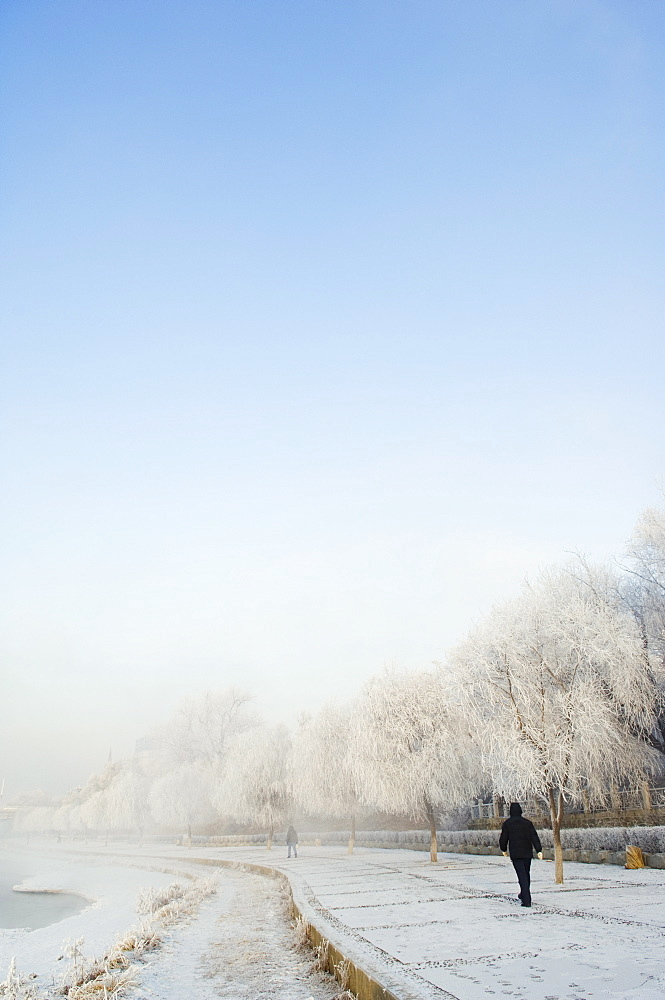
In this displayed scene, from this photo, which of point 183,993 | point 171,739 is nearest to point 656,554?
point 183,993

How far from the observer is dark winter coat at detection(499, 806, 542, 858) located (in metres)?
10.2

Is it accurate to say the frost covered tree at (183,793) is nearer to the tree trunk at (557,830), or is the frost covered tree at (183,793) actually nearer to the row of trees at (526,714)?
the row of trees at (526,714)

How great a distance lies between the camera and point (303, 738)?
33.5m

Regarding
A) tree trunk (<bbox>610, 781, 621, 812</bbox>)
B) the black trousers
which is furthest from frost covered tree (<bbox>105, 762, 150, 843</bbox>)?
the black trousers

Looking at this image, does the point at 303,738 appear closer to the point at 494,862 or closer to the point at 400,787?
the point at 400,787

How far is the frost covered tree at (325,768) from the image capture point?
Answer: 2995cm

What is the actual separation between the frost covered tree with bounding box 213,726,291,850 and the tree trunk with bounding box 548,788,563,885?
23.9m

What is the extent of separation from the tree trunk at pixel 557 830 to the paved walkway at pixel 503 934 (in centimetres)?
37

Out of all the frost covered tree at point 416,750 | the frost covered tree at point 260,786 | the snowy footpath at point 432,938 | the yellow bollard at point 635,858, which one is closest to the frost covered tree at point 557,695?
the yellow bollard at point 635,858

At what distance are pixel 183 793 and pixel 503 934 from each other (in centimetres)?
4624

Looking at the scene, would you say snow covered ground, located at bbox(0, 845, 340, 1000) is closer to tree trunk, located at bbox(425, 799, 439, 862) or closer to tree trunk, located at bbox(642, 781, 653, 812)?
tree trunk, located at bbox(425, 799, 439, 862)

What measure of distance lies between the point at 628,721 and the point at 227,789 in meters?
25.3

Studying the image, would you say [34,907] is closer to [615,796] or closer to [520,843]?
[615,796]

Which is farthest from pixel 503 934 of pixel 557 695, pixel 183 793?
pixel 183 793
